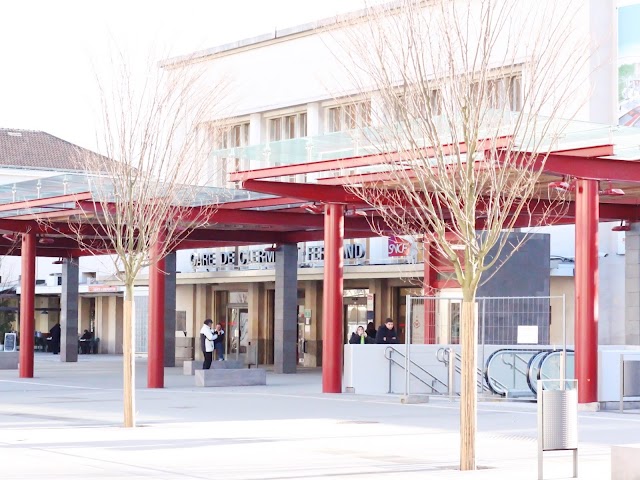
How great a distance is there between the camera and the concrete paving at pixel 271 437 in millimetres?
14039

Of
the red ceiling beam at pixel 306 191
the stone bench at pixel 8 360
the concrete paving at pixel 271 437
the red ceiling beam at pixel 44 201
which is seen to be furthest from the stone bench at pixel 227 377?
the stone bench at pixel 8 360

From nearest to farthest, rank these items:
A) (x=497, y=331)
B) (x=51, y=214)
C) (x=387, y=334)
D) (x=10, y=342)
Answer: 1. (x=497, y=331)
2. (x=51, y=214)
3. (x=387, y=334)
4. (x=10, y=342)

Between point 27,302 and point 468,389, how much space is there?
24.6 meters

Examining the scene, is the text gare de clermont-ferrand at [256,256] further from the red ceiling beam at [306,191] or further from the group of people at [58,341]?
the group of people at [58,341]

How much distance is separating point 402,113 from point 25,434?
725cm

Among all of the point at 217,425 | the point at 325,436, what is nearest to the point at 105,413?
the point at 217,425

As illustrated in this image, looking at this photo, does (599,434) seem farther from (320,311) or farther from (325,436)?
(320,311)

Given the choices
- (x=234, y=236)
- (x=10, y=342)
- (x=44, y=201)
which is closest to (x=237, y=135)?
(x=234, y=236)

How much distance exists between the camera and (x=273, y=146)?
87.4 ft

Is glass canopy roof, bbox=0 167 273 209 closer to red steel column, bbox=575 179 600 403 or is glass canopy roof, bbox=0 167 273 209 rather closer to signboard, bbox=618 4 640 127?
red steel column, bbox=575 179 600 403

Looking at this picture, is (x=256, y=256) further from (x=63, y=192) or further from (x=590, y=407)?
(x=590, y=407)

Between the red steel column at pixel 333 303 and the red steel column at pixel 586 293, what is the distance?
21.0 feet

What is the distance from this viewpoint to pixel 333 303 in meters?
28.7

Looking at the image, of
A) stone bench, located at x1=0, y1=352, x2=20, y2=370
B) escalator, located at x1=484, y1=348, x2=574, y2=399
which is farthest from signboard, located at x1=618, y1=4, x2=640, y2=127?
stone bench, located at x1=0, y1=352, x2=20, y2=370
